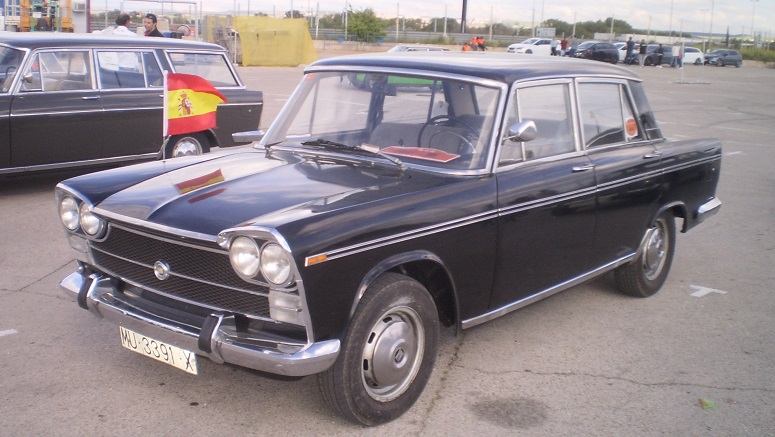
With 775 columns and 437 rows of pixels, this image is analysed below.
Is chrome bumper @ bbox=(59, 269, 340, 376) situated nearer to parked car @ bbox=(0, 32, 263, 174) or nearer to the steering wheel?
the steering wheel

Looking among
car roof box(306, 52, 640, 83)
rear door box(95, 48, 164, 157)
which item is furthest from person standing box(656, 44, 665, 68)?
car roof box(306, 52, 640, 83)

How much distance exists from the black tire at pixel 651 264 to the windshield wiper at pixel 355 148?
7.04 feet

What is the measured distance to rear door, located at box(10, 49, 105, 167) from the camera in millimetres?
8156

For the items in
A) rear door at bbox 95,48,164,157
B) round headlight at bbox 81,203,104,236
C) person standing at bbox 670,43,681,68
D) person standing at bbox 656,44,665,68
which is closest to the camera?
round headlight at bbox 81,203,104,236

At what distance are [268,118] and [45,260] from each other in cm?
923

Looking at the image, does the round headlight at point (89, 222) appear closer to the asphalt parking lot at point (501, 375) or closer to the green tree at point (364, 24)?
the asphalt parking lot at point (501, 375)

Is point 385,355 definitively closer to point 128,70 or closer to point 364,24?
point 128,70

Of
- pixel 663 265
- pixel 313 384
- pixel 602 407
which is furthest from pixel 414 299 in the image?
pixel 663 265

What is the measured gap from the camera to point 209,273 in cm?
357

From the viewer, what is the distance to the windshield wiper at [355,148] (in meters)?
4.43

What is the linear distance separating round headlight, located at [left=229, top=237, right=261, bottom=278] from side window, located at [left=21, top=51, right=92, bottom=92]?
19.2 ft

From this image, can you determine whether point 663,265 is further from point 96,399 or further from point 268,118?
point 268,118

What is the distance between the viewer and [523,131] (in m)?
4.34

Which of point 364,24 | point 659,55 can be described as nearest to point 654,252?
point 659,55
